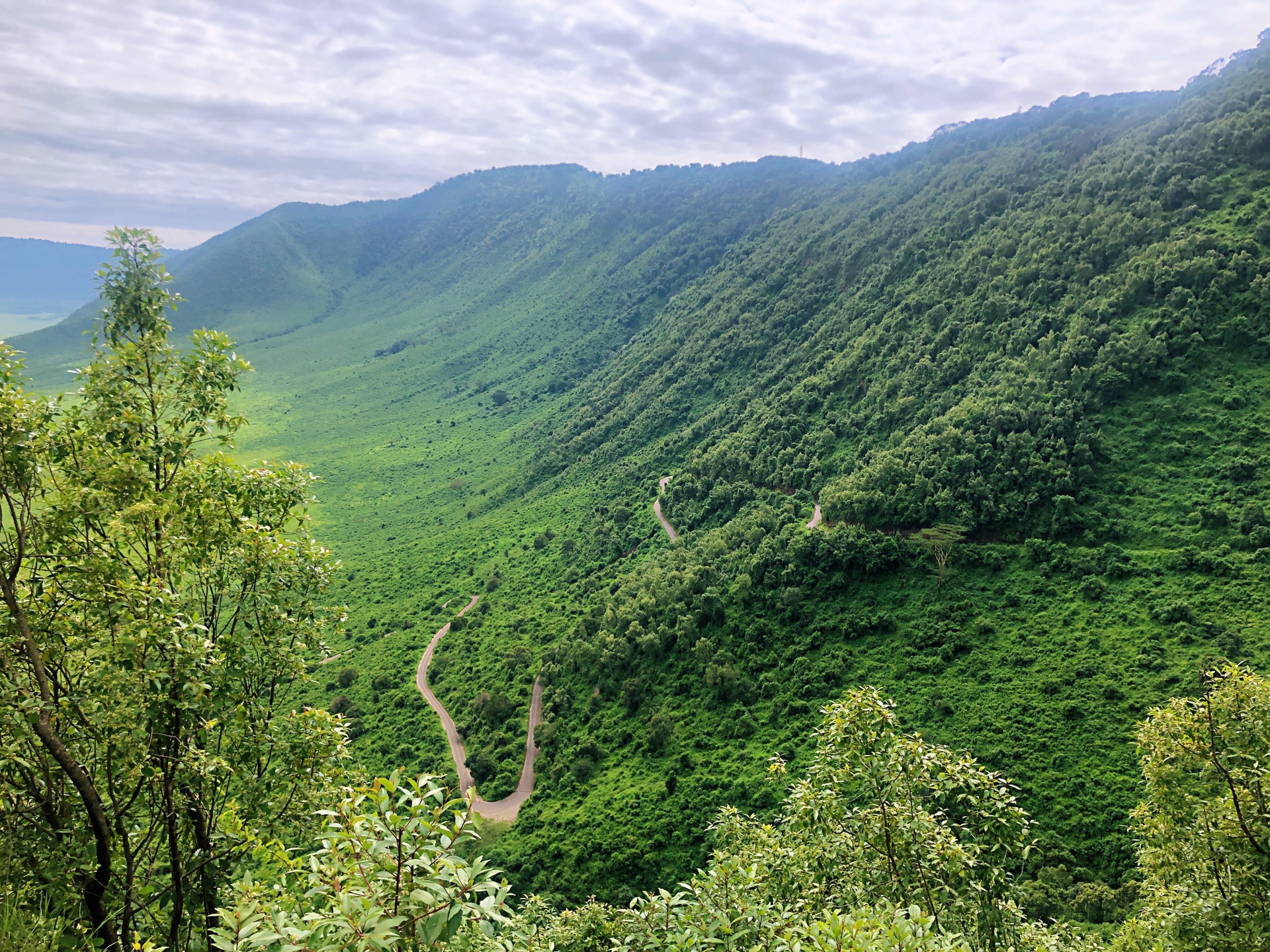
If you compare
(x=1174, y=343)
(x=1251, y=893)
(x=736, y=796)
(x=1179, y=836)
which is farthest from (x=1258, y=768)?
(x=1174, y=343)

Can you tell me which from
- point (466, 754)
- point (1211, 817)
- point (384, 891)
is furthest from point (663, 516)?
point (384, 891)

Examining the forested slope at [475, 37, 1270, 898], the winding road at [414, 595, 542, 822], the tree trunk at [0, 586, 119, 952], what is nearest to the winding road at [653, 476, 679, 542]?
the forested slope at [475, 37, 1270, 898]

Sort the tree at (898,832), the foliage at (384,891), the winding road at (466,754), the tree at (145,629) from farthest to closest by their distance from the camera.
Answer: the winding road at (466,754)
the tree at (898,832)
the tree at (145,629)
the foliage at (384,891)

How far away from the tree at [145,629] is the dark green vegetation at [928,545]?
97.1 feet

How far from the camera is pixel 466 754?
2210 inches

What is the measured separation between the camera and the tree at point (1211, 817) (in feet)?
32.4

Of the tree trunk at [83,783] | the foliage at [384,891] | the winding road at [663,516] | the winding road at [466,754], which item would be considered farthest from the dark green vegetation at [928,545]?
the tree trunk at [83,783]

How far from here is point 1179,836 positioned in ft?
38.6

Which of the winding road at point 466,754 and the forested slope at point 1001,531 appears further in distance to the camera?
the winding road at point 466,754

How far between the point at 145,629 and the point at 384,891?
4.05m

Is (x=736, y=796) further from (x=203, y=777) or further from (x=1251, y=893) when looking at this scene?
(x=203, y=777)

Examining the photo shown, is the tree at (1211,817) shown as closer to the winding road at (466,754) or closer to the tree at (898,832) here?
the tree at (898,832)

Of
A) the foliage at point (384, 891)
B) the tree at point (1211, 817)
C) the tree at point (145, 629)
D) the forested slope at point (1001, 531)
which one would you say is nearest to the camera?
the foliage at point (384, 891)

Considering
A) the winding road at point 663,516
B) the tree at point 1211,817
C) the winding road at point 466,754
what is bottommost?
the winding road at point 466,754
